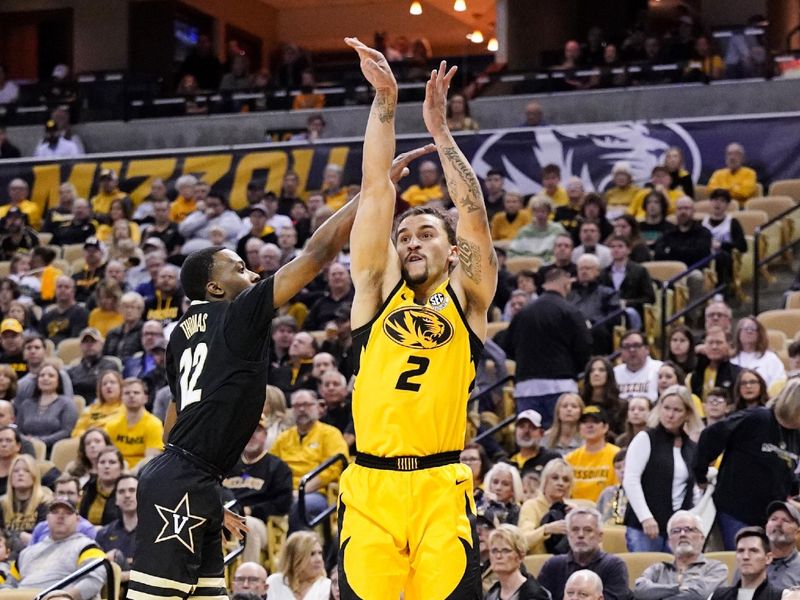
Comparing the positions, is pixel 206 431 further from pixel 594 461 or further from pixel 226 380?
pixel 594 461

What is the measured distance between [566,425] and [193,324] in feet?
19.1

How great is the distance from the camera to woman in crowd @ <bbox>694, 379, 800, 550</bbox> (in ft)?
33.0

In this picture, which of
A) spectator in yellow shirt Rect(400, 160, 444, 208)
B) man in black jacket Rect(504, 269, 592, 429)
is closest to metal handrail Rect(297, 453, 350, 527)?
man in black jacket Rect(504, 269, 592, 429)

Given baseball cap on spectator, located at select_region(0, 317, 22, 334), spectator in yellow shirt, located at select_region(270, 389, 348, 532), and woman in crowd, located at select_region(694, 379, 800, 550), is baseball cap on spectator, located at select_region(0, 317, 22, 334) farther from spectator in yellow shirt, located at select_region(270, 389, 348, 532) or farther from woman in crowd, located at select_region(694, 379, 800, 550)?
woman in crowd, located at select_region(694, 379, 800, 550)

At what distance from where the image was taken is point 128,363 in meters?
15.1

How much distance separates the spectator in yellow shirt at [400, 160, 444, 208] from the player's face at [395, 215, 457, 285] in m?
10.7

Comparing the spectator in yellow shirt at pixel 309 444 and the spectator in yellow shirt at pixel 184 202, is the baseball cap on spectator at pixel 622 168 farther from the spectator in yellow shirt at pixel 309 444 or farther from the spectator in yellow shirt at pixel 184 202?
the spectator in yellow shirt at pixel 309 444

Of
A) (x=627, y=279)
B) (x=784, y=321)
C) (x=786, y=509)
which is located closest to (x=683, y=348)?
(x=784, y=321)

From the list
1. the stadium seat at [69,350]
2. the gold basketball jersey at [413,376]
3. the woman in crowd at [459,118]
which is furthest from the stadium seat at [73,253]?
the gold basketball jersey at [413,376]

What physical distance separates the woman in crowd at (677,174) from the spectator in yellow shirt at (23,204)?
8.07 meters

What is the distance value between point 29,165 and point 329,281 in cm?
717

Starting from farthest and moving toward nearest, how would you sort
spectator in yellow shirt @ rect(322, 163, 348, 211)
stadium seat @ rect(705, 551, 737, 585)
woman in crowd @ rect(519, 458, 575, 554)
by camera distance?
spectator in yellow shirt @ rect(322, 163, 348, 211), woman in crowd @ rect(519, 458, 575, 554), stadium seat @ rect(705, 551, 737, 585)

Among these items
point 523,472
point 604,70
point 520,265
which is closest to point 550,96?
point 604,70

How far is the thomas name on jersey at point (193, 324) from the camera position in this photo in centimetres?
666
